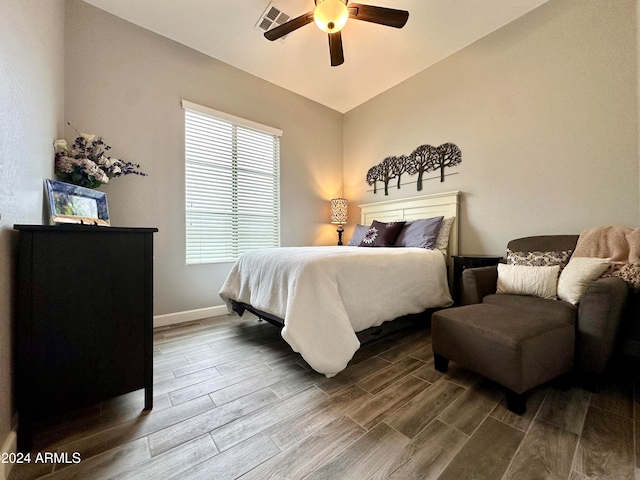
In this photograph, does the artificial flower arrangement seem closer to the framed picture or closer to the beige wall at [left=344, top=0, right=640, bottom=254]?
the framed picture

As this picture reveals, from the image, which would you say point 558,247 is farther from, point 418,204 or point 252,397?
point 252,397

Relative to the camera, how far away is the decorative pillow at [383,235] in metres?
2.91

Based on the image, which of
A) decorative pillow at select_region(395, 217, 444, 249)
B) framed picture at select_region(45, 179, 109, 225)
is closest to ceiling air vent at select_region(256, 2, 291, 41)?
framed picture at select_region(45, 179, 109, 225)

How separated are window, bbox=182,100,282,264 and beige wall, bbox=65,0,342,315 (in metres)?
0.12

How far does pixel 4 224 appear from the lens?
0.97 m

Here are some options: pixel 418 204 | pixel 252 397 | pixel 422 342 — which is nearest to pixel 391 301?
pixel 422 342

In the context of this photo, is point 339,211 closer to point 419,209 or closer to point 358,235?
point 358,235

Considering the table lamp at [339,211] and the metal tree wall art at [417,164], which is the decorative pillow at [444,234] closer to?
the metal tree wall art at [417,164]

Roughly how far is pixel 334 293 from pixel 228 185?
2.17 m

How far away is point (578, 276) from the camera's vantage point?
1.57 m

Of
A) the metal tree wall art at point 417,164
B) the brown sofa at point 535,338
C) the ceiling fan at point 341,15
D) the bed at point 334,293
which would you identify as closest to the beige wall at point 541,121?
the metal tree wall art at point 417,164

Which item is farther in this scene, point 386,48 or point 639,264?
point 386,48

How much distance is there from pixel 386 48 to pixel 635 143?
2.36 m

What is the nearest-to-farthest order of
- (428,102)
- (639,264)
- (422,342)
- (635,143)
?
(639,264) → (635,143) → (422,342) → (428,102)
